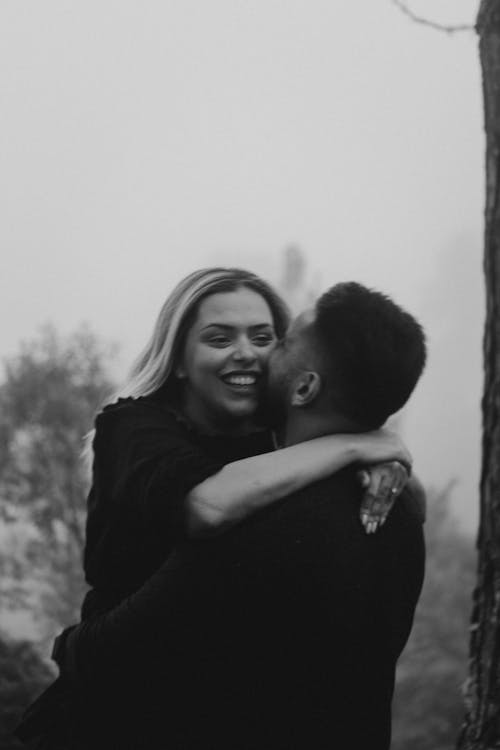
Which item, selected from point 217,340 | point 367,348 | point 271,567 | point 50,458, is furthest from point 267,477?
point 50,458

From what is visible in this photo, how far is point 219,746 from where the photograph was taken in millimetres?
2035

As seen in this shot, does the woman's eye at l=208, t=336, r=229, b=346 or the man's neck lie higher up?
the woman's eye at l=208, t=336, r=229, b=346

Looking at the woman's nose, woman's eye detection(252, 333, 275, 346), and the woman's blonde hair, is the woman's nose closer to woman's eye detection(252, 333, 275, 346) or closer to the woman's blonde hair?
woman's eye detection(252, 333, 275, 346)

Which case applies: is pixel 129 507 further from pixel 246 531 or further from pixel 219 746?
pixel 219 746

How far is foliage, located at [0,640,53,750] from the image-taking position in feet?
14.6

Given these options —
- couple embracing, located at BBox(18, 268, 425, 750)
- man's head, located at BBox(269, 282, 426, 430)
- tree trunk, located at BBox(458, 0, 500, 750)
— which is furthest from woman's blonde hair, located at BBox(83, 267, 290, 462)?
tree trunk, located at BBox(458, 0, 500, 750)

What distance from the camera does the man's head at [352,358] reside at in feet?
6.69

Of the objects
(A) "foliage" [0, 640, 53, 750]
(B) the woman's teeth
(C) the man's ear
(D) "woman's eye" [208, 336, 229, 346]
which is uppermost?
(D) "woman's eye" [208, 336, 229, 346]

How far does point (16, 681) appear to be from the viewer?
4.87 m

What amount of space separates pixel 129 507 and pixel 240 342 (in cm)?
64

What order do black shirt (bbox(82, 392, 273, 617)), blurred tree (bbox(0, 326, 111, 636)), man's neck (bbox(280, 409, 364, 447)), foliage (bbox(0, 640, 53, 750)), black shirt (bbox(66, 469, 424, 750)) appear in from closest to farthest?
black shirt (bbox(66, 469, 424, 750)) < black shirt (bbox(82, 392, 273, 617)) < man's neck (bbox(280, 409, 364, 447)) < foliage (bbox(0, 640, 53, 750)) < blurred tree (bbox(0, 326, 111, 636))

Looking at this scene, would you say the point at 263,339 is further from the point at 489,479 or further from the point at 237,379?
the point at 489,479

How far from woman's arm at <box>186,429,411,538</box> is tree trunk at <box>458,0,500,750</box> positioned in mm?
805

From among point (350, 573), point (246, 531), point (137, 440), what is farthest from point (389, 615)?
point (137, 440)
